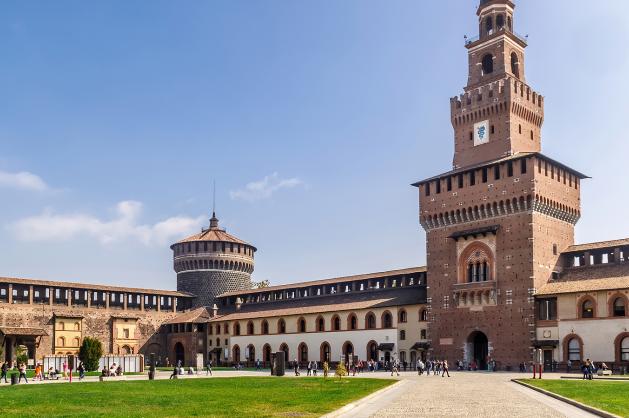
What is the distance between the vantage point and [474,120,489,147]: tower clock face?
222 ft

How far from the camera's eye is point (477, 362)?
6259 cm

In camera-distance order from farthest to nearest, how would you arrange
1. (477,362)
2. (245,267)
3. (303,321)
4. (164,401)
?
(245,267) → (303,321) → (477,362) → (164,401)

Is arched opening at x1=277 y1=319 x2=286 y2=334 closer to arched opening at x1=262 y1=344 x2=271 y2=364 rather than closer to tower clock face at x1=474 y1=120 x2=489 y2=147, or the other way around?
Answer: arched opening at x1=262 y1=344 x2=271 y2=364

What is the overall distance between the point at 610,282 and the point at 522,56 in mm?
24175

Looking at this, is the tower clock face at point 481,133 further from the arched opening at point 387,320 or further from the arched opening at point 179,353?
the arched opening at point 179,353

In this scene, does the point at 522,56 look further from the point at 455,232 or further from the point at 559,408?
the point at 559,408

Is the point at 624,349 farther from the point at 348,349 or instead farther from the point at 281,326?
the point at 281,326

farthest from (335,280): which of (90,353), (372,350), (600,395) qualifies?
(600,395)

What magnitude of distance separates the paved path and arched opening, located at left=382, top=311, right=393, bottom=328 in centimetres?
3622

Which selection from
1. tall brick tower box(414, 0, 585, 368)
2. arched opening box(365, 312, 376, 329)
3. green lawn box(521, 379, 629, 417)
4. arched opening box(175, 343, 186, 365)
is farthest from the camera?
arched opening box(175, 343, 186, 365)

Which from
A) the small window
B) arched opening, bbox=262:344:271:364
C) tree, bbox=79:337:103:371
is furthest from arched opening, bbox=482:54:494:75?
tree, bbox=79:337:103:371

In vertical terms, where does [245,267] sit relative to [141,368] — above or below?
above

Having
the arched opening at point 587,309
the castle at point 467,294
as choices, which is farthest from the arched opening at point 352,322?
the arched opening at point 587,309

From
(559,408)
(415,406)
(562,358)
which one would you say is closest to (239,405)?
(415,406)
